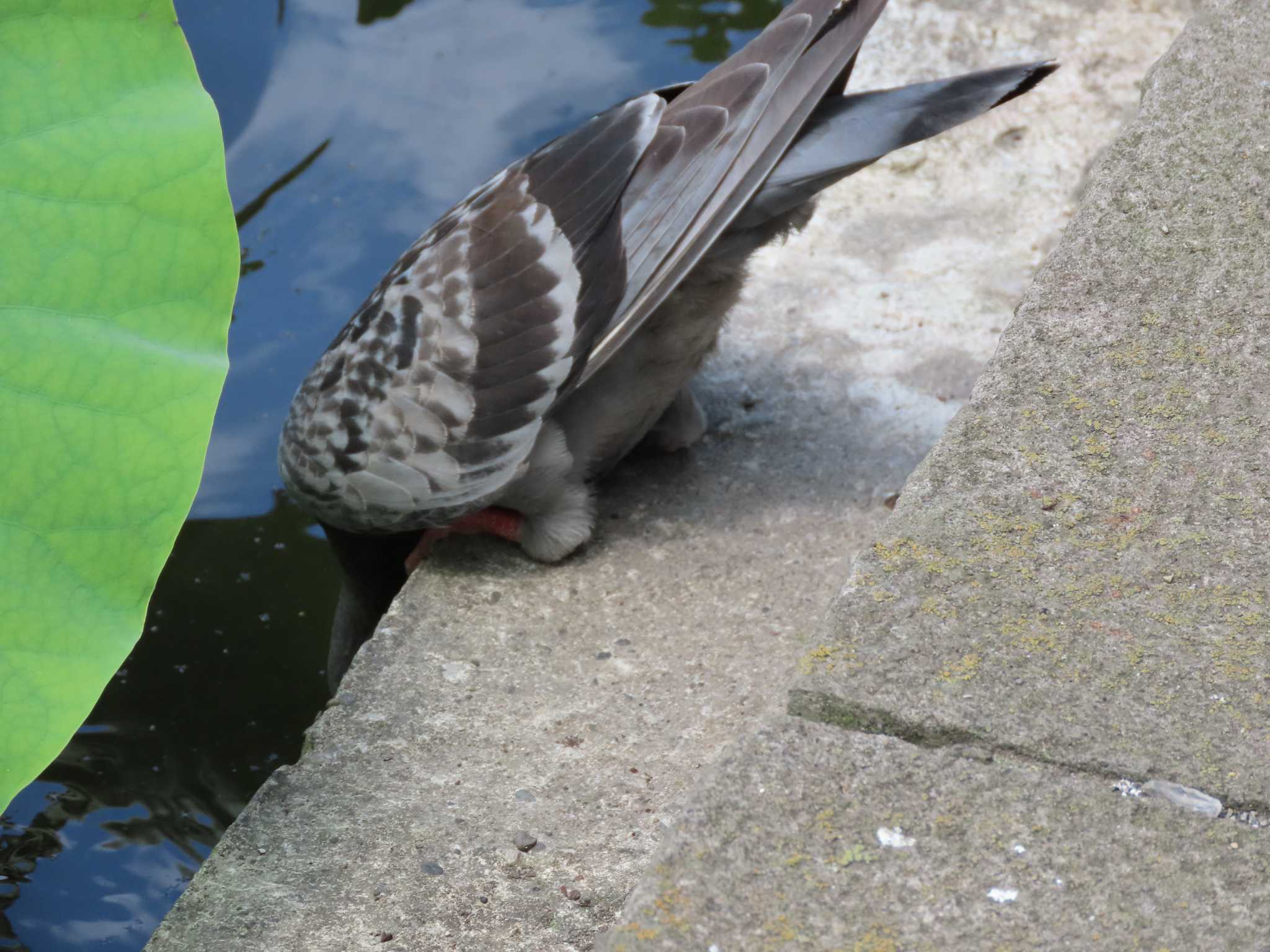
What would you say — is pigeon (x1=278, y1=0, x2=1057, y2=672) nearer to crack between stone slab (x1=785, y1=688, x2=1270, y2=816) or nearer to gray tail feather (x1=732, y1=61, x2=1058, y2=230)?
gray tail feather (x1=732, y1=61, x2=1058, y2=230)

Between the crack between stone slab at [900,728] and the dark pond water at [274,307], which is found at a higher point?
the crack between stone slab at [900,728]

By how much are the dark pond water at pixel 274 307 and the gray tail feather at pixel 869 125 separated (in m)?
1.66

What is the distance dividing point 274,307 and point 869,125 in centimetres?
209

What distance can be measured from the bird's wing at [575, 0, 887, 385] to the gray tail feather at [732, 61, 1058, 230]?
0.07 m

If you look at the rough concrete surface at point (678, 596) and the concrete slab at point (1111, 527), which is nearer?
the concrete slab at point (1111, 527)

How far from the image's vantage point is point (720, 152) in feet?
9.64

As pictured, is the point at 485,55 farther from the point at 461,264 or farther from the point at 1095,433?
the point at 1095,433

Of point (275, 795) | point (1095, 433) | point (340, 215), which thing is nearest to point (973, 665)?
point (1095, 433)

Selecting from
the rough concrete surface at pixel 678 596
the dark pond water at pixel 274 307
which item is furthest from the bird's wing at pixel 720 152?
the dark pond water at pixel 274 307

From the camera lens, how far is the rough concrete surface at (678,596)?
2.14 meters

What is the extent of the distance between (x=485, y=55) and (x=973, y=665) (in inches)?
143

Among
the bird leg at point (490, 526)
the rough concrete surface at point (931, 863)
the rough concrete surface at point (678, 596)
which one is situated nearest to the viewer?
the rough concrete surface at point (931, 863)

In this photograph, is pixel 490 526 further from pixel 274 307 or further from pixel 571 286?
pixel 274 307

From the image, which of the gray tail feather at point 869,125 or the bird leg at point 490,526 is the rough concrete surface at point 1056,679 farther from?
the bird leg at point 490,526
